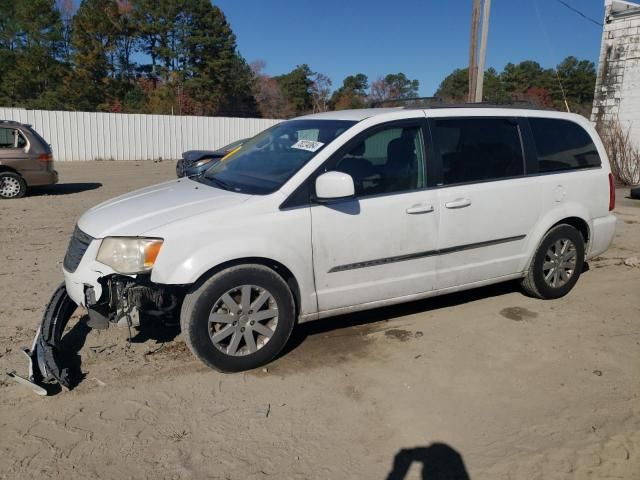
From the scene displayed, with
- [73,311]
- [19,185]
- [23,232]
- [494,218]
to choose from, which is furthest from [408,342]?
[19,185]

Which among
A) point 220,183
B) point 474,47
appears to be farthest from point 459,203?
point 474,47

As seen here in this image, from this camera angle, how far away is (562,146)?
5.13 meters

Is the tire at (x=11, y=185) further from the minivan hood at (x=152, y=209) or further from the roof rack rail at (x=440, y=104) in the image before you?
the roof rack rail at (x=440, y=104)

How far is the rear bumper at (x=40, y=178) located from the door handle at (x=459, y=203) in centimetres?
1076

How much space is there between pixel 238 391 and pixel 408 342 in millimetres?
1501

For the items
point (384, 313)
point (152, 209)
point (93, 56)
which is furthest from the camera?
point (93, 56)

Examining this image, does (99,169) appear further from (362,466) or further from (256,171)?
(362,466)

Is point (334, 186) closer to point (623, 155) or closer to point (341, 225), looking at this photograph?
point (341, 225)

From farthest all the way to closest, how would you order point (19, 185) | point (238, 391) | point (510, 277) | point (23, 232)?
point (19, 185) → point (23, 232) → point (510, 277) → point (238, 391)

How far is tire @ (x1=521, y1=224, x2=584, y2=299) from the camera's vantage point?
5.08 m

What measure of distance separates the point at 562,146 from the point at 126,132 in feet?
74.1

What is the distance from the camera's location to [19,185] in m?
12.0

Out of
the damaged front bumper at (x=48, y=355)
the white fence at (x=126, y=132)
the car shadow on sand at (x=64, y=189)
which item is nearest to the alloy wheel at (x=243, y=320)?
the damaged front bumper at (x=48, y=355)

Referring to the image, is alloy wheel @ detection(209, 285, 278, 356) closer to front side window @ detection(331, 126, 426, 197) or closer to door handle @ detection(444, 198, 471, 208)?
front side window @ detection(331, 126, 426, 197)
